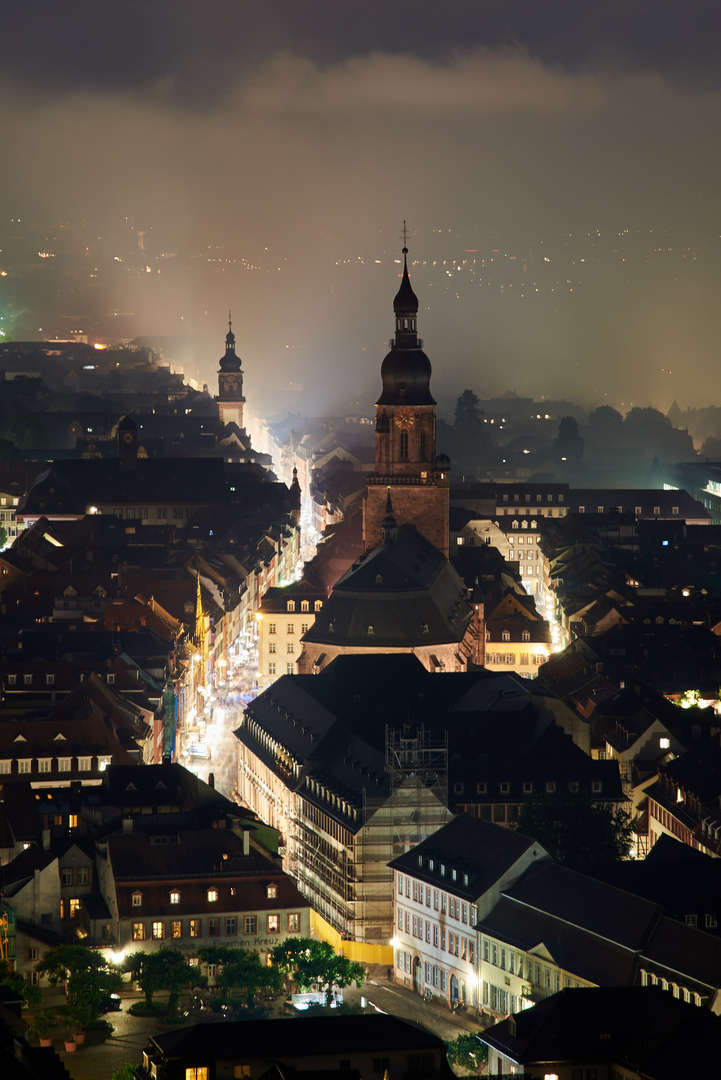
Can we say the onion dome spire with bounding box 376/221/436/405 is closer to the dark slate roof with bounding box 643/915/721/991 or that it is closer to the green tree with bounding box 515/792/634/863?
the green tree with bounding box 515/792/634/863

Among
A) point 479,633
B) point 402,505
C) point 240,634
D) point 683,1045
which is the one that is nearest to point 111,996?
point 683,1045

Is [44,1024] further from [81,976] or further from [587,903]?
[587,903]

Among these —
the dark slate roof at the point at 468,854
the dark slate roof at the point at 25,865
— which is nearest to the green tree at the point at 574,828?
the dark slate roof at the point at 468,854

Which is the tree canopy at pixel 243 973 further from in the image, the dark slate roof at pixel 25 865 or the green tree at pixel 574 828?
the green tree at pixel 574 828

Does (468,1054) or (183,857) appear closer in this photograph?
(468,1054)

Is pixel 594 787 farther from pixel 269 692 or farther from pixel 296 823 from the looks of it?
pixel 269 692

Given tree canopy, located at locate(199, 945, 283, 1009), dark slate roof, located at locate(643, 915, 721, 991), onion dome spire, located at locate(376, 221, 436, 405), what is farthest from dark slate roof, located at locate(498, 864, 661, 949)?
onion dome spire, located at locate(376, 221, 436, 405)

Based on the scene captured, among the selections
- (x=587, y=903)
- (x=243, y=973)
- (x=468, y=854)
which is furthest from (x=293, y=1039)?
(x=468, y=854)
